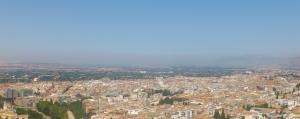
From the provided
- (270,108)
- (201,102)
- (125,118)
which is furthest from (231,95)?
(125,118)

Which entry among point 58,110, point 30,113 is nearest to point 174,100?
point 58,110

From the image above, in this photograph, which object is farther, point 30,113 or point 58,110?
point 58,110

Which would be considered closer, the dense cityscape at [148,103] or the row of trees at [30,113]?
the row of trees at [30,113]

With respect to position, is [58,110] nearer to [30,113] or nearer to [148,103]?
[30,113]

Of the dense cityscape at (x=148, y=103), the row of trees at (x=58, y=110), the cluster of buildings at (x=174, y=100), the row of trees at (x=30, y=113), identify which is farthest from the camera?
the cluster of buildings at (x=174, y=100)

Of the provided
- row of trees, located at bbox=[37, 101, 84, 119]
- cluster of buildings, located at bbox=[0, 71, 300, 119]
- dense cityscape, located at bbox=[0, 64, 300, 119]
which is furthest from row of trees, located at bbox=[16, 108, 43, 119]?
cluster of buildings, located at bbox=[0, 71, 300, 119]

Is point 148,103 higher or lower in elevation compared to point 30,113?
lower

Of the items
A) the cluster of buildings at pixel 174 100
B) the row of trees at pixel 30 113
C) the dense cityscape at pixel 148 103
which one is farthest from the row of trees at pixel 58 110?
the row of trees at pixel 30 113

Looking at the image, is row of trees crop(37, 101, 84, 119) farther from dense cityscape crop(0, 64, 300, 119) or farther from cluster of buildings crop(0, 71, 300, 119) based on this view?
cluster of buildings crop(0, 71, 300, 119)

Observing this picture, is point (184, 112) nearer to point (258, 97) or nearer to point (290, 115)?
point (290, 115)

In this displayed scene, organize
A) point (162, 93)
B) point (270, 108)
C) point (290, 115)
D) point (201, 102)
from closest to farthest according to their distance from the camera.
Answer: point (290, 115)
point (270, 108)
point (201, 102)
point (162, 93)

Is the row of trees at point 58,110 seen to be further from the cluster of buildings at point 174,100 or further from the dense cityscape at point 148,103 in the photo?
the cluster of buildings at point 174,100
